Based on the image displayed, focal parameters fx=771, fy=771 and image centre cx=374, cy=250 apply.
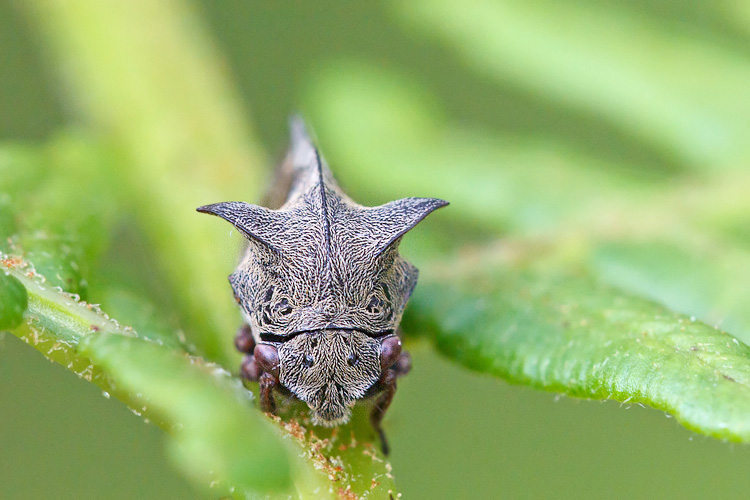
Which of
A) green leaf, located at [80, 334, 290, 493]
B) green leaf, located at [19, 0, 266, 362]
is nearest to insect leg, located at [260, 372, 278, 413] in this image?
green leaf, located at [80, 334, 290, 493]

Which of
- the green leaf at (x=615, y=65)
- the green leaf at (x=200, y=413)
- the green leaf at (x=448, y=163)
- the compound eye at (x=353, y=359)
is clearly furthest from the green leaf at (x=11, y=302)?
the green leaf at (x=615, y=65)

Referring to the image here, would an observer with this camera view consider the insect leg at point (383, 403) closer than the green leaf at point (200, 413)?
No

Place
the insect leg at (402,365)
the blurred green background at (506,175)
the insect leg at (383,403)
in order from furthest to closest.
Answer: the blurred green background at (506,175) → the insect leg at (402,365) → the insect leg at (383,403)

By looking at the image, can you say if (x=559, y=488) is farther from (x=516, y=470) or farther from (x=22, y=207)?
(x=22, y=207)

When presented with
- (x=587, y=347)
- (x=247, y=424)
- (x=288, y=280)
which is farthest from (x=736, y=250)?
(x=247, y=424)

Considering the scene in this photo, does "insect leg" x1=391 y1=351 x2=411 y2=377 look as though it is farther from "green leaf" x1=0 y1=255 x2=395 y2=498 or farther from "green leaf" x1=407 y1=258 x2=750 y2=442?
"green leaf" x1=407 y1=258 x2=750 y2=442

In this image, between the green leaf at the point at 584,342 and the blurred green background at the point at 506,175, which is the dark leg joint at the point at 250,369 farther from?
the green leaf at the point at 584,342

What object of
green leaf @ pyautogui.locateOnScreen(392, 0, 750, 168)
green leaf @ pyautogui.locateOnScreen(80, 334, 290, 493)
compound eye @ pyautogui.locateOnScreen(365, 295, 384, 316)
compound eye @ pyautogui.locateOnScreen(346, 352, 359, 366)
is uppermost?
green leaf @ pyautogui.locateOnScreen(392, 0, 750, 168)
